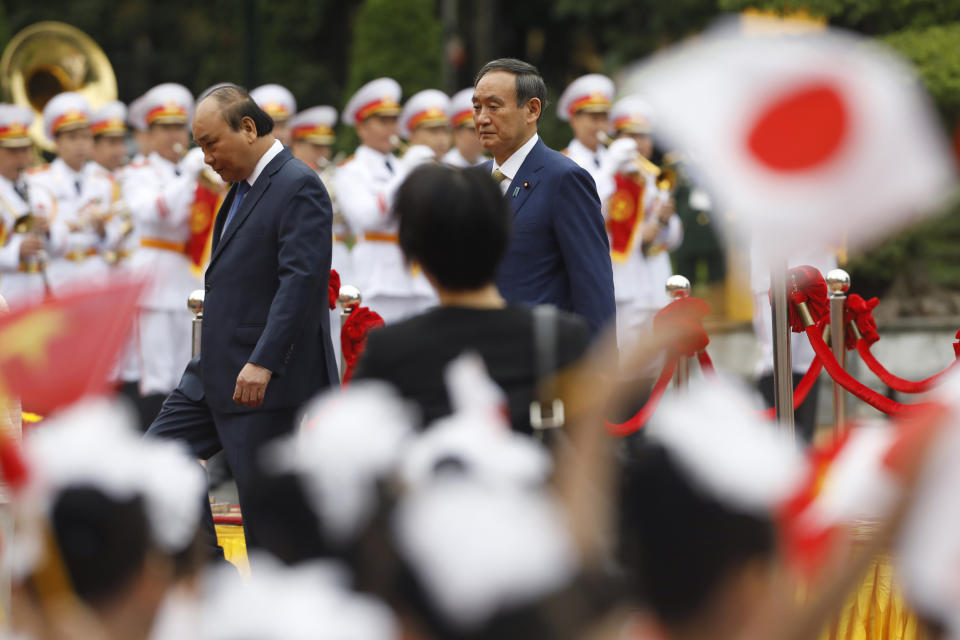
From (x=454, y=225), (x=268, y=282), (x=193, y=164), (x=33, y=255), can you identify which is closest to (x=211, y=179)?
(x=193, y=164)

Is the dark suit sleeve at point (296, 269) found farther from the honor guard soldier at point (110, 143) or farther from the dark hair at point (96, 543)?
the honor guard soldier at point (110, 143)

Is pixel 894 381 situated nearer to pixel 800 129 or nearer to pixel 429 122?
pixel 800 129

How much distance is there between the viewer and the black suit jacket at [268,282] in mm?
5152

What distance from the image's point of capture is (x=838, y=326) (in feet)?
21.8

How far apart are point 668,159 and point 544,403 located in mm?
10803

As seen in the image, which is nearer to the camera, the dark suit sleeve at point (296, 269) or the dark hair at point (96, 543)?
the dark hair at point (96, 543)

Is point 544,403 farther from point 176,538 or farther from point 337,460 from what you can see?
point 176,538

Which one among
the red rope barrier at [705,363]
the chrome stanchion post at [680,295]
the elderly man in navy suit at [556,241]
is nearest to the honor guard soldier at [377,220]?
the chrome stanchion post at [680,295]

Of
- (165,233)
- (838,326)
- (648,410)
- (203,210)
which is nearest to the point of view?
(838,326)

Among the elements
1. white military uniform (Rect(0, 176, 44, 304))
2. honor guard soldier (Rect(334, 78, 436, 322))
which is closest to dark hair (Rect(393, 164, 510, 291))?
honor guard soldier (Rect(334, 78, 436, 322))

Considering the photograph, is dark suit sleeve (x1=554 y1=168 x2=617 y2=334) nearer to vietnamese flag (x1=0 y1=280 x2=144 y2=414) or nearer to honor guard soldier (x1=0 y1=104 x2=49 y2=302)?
vietnamese flag (x1=0 y1=280 x2=144 y2=414)

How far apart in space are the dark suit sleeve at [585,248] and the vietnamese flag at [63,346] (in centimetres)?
239

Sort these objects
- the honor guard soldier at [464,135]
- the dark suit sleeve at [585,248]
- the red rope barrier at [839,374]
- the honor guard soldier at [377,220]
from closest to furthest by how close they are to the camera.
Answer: the dark suit sleeve at [585,248] < the red rope barrier at [839,374] < the honor guard soldier at [377,220] < the honor guard soldier at [464,135]

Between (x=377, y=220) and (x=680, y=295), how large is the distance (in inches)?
A: 165
